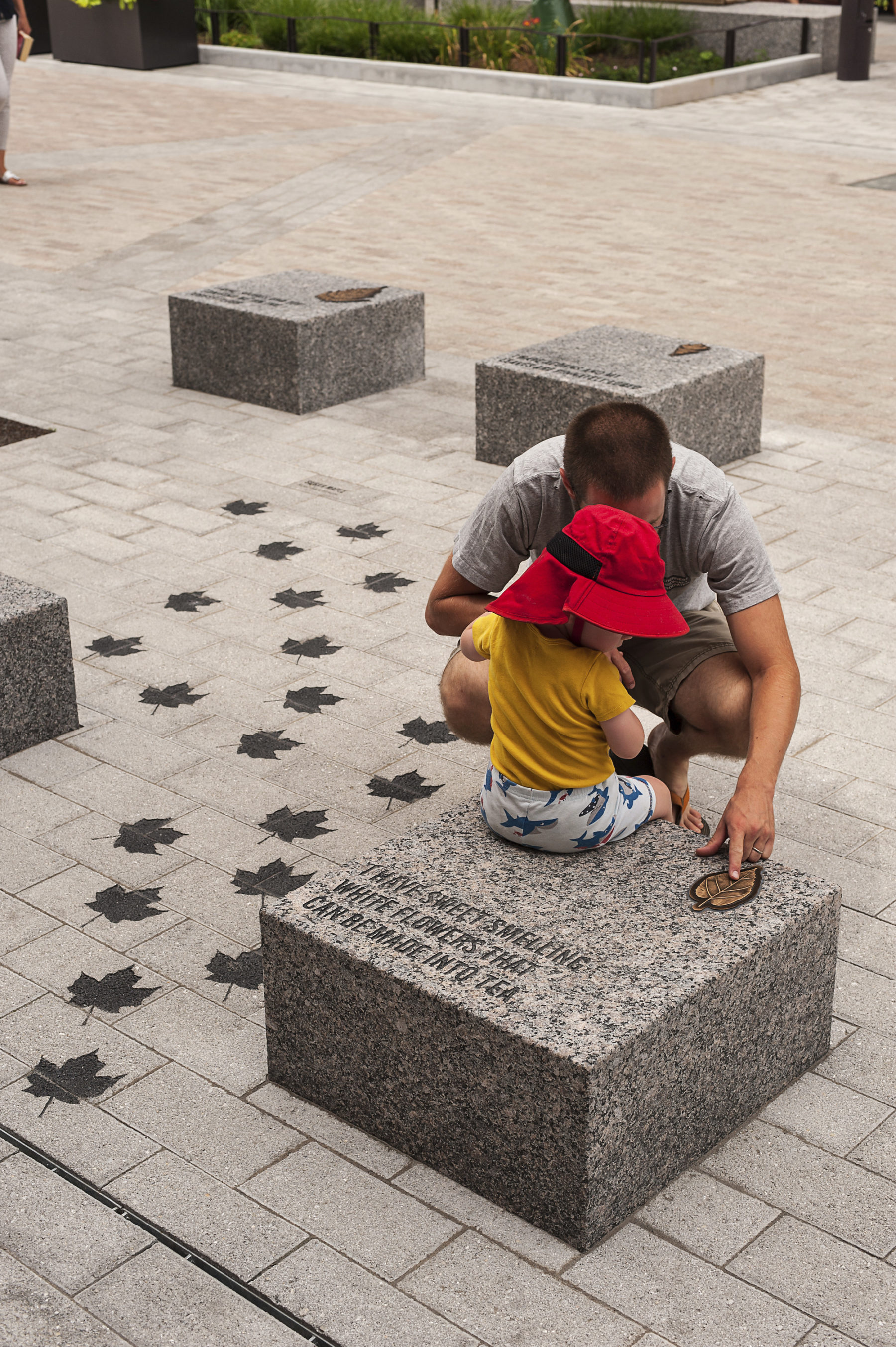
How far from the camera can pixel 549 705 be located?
355cm

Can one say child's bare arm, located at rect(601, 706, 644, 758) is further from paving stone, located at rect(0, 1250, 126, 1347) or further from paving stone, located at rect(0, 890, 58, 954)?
paving stone, located at rect(0, 890, 58, 954)

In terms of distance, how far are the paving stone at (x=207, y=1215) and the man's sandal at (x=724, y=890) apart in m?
1.15

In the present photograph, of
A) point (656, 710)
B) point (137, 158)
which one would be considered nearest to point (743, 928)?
point (656, 710)

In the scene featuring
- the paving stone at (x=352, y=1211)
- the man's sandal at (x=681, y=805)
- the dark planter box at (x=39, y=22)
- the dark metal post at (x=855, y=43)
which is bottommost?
the paving stone at (x=352, y=1211)

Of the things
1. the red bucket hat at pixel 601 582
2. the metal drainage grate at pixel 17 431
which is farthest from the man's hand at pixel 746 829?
the metal drainage grate at pixel 17 431

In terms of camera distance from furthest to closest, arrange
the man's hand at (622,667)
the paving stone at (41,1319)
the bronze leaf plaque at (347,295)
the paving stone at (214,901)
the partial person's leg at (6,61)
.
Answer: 1. the partial person's leg at (6,61)
2. the bronze leaf plaque at (347,295)
3. the paving stone at (214,901)
4. the man's hand at (622,667)
5. the paving stone at (41,1319)

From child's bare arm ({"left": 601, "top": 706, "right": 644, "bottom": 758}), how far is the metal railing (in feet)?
68.6

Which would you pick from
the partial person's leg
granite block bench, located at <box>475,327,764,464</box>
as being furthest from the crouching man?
the partial person's leg

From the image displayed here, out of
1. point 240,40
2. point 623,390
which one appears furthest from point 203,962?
point 240,40

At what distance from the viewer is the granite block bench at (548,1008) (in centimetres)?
320

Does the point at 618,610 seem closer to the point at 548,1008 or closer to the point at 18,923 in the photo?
the point at 548,1008

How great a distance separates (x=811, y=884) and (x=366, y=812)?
5.70 ft

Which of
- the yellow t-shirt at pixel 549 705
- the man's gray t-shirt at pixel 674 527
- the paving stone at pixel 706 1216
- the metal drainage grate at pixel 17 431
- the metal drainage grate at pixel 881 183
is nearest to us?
the paving stone at pixel 706 1216

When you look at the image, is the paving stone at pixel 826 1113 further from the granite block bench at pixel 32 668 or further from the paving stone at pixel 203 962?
the granite block bench at pixel 32 668
